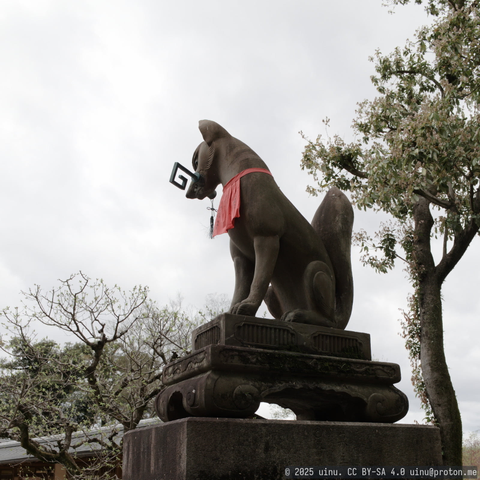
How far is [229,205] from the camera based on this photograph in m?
3.76

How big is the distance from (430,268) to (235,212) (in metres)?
6.65

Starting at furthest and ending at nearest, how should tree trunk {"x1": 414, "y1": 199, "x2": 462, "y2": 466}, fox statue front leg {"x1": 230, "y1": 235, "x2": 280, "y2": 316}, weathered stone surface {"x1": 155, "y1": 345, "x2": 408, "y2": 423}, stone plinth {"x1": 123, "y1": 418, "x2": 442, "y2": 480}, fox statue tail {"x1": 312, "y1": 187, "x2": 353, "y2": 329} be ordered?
tree trunk {"x1": 414, "y1": 199, "x2": 462, "y2": 466}, fox statue tail {"x1": 312, "y1": 187, "x2": 353, "y2": 329}, fox statue front leg {"x1": 230, "y1": 235, "x2": 280, "y2": 316}, weathered stone surface {"x1": 155, "y1": 345, "x2": 408, "y2": 423}, stone plinth {"x1": 123, "y1": 418, "x2": 442, "y2": 480}

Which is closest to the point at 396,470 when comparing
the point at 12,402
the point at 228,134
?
the point at 228,134

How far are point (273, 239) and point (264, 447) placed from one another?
4.71 feet

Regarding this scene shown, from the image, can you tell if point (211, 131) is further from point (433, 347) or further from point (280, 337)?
point (433, 347)

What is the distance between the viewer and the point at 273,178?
154 inches

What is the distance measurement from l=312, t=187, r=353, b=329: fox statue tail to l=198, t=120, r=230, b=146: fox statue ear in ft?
3.46

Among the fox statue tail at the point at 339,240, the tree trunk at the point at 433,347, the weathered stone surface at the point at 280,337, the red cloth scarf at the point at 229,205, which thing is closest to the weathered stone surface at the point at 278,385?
the weathered stone surface at the point at 280,337

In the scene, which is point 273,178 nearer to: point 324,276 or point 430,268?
point 324,276

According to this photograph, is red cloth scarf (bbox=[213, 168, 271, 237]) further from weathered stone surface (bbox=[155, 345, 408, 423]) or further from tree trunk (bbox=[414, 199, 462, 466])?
tree trunk (bbox=[414, 199, 462, 466])

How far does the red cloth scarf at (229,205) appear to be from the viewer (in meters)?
3.70

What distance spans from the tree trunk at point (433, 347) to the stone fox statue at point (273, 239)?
5.08 metres

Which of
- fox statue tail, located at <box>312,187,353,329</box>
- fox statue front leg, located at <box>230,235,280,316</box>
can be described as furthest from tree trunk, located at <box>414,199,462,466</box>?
fox statue front leg, located at <box>230,235,280,316</box>

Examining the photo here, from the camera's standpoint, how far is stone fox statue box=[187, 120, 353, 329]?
11.9 ft
